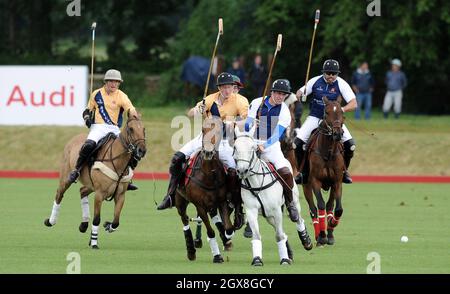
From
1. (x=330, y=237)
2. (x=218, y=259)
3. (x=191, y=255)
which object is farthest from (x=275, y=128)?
(x=330, y=237)

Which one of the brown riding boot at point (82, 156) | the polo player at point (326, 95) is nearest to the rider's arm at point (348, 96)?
the polo player at point (326, 95)

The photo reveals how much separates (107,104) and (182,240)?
1995mm

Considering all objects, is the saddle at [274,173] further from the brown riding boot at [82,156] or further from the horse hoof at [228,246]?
the brown riding boot at [82,156]

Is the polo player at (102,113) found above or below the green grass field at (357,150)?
above

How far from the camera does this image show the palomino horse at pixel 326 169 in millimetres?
16250

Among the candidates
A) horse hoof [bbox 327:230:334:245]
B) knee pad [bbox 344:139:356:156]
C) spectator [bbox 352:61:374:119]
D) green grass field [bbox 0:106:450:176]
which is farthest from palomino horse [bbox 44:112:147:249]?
spectator [bbox 352:61:374:119]

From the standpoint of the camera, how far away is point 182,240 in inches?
649

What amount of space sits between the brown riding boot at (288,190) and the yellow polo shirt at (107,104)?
133 inches

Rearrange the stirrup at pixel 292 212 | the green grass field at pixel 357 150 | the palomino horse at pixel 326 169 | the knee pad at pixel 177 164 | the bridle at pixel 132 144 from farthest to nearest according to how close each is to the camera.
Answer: the green grass field at pixel 357 150
the palomino horse at pixel 326 169
the bridle at pixel 132 144
the knee pad at pixel 177 164
the stirrup at pixel 292 212

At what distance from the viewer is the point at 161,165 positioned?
95.7 feet

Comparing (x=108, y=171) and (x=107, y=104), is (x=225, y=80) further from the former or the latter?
(x=107, y=104)

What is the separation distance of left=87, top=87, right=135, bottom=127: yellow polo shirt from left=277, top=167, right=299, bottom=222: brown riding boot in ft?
11.1

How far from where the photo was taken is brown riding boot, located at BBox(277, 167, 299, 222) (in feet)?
46.1

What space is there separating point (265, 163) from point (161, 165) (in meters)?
15.4
